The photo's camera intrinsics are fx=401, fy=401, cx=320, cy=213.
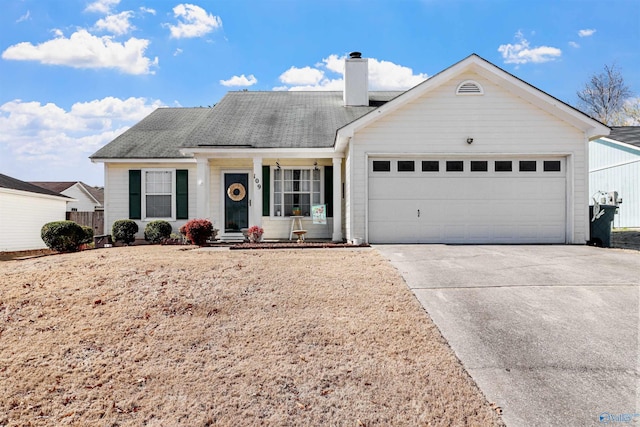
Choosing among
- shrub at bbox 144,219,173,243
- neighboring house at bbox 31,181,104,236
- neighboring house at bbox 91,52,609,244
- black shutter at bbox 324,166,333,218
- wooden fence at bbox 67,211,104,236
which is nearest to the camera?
neighboring house at bbox 91,52,609,244

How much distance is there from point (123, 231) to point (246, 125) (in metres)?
5.34

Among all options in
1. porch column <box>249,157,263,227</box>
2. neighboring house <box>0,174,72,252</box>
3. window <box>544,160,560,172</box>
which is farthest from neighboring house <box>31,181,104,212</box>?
window <box>544,160,560,172</box>

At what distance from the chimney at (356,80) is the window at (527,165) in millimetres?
6930

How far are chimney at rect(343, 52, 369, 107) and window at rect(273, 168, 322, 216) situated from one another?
4.42 metres

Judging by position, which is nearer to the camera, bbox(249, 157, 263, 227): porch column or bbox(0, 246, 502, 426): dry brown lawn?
bbox(0, 246, 502, 426): dry brown lawn

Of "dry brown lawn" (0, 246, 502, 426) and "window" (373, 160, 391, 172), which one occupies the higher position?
"window" (373, 160, 391, 172)

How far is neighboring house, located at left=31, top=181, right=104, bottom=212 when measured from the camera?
1373 inches

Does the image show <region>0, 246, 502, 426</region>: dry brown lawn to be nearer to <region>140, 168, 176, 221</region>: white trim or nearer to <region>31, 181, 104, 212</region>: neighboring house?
<region>140, 168, 176, 221</region>: white trim

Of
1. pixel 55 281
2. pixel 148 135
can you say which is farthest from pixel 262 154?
pixel 55 281

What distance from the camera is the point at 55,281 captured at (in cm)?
667

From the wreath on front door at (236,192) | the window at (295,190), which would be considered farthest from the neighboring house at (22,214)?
the window at (295,190)

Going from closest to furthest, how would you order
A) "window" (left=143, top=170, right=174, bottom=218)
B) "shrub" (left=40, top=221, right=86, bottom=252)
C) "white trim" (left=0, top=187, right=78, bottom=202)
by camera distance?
"shrub" (left=40, top=221, right=86, bottom=252) < "window" (left=143, top=170, right=174, bottom=218) < "white trim" (left=0, top=187, right=78, bottom=202)

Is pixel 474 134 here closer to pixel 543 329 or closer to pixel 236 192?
pixel 543 329

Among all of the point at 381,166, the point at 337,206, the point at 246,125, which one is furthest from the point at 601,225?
the point at 246,125
